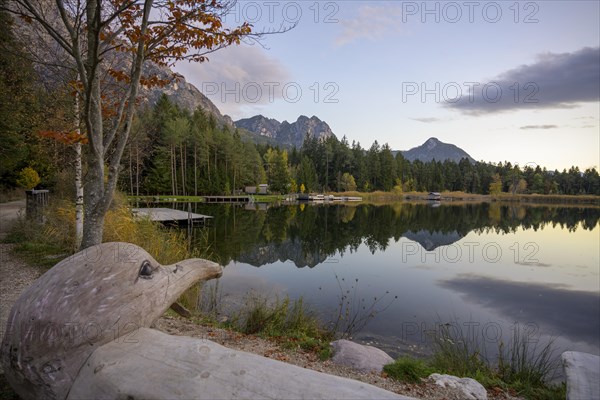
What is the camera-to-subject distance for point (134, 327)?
2.62 meters

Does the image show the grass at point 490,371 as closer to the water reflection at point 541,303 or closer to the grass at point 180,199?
the water reflection at point 541,303

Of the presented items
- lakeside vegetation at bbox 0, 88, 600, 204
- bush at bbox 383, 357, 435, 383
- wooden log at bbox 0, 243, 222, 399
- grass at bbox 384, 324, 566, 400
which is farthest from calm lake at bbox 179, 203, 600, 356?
lakeside vegetation at bbox 0, 88, 600, 204

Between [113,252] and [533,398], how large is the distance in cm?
510

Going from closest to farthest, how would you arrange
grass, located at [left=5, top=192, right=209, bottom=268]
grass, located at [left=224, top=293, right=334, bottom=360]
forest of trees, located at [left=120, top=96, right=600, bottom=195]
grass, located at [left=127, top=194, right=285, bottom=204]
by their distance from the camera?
grass, located at [left=224, top=293, right=334, bottom=360] → grass, located at [left=5, top=192, right=209, bottom=268] → grass, located at [left=127, top=194, right=285, bottom=204] → forest of trees, located at [left=120, top=96, right=600, bottom=195]

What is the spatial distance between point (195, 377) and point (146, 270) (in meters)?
1.24

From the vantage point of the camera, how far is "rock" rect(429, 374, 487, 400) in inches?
149

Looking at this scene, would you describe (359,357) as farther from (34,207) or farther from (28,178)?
(28,178)

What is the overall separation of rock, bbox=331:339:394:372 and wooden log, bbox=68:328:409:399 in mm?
2596

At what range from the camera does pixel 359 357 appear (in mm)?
4578

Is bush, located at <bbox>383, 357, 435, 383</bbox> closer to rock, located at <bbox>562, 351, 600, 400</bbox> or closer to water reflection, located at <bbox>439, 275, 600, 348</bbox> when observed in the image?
rock, located at <bbox>562, 351, 600, 400</bbox>

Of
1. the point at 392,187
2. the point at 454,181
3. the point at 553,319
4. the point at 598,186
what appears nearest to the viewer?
the point at 553,319

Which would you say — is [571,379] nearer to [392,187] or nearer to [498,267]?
[498,267]

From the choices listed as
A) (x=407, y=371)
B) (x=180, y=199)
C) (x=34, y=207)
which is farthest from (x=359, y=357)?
(x=180, y=199)

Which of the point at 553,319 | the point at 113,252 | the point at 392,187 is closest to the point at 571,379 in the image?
the point at 113,252
